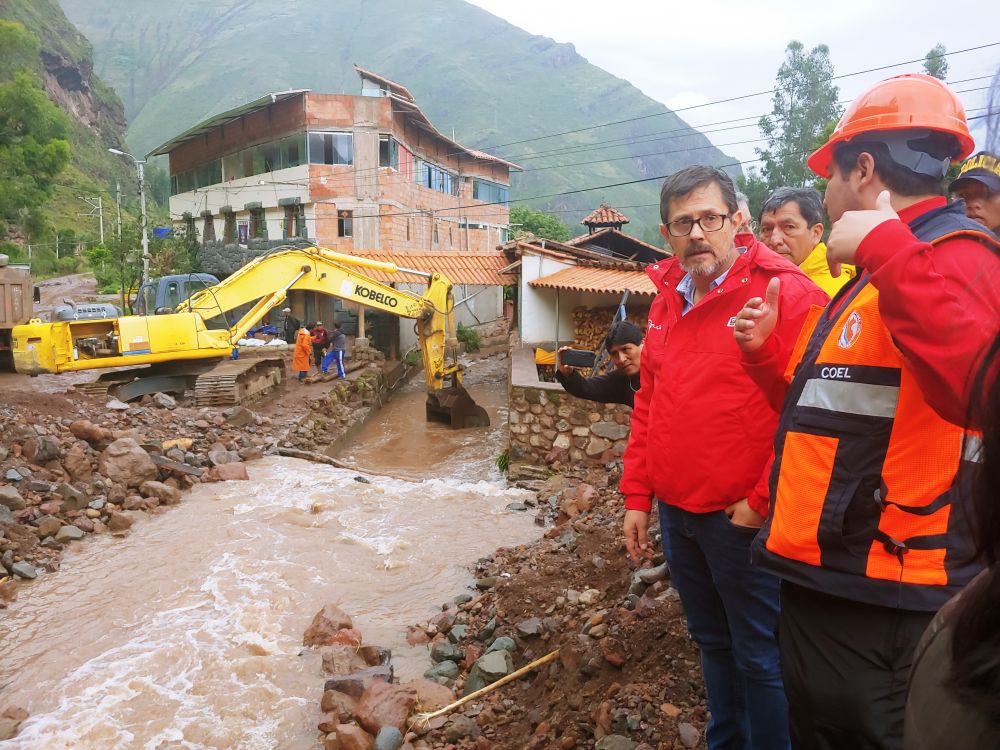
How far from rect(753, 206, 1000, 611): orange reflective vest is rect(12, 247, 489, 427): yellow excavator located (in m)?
11.1

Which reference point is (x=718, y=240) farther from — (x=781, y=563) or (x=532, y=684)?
(x=532, y=684)

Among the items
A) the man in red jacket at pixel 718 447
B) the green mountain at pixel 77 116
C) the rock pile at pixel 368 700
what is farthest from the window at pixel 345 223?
the green mountain at pixel 77 116

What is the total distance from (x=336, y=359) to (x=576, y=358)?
12.2 meters

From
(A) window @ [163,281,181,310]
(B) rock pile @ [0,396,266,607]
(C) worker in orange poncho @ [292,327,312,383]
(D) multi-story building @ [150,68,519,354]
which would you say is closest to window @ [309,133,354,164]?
(D) multi-story building @ [150,68,519,354]

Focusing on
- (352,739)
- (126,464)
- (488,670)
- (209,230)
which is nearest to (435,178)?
(209,230)

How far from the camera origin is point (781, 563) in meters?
1.52

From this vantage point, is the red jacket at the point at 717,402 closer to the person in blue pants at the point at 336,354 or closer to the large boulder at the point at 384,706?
the large boulder at the point at 384,706

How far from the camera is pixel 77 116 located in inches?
1999

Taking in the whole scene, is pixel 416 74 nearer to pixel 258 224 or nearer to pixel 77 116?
pixel 77 116

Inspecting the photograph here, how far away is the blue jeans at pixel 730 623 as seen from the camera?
2.00 meters

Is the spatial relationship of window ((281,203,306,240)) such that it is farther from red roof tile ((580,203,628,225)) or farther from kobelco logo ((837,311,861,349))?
kobelco logo ((837,311,861,349))

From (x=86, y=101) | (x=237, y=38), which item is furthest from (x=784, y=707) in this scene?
(x=237, y=38)

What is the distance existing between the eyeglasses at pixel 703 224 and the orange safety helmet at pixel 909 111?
59cm

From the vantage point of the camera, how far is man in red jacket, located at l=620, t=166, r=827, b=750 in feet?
6.63
